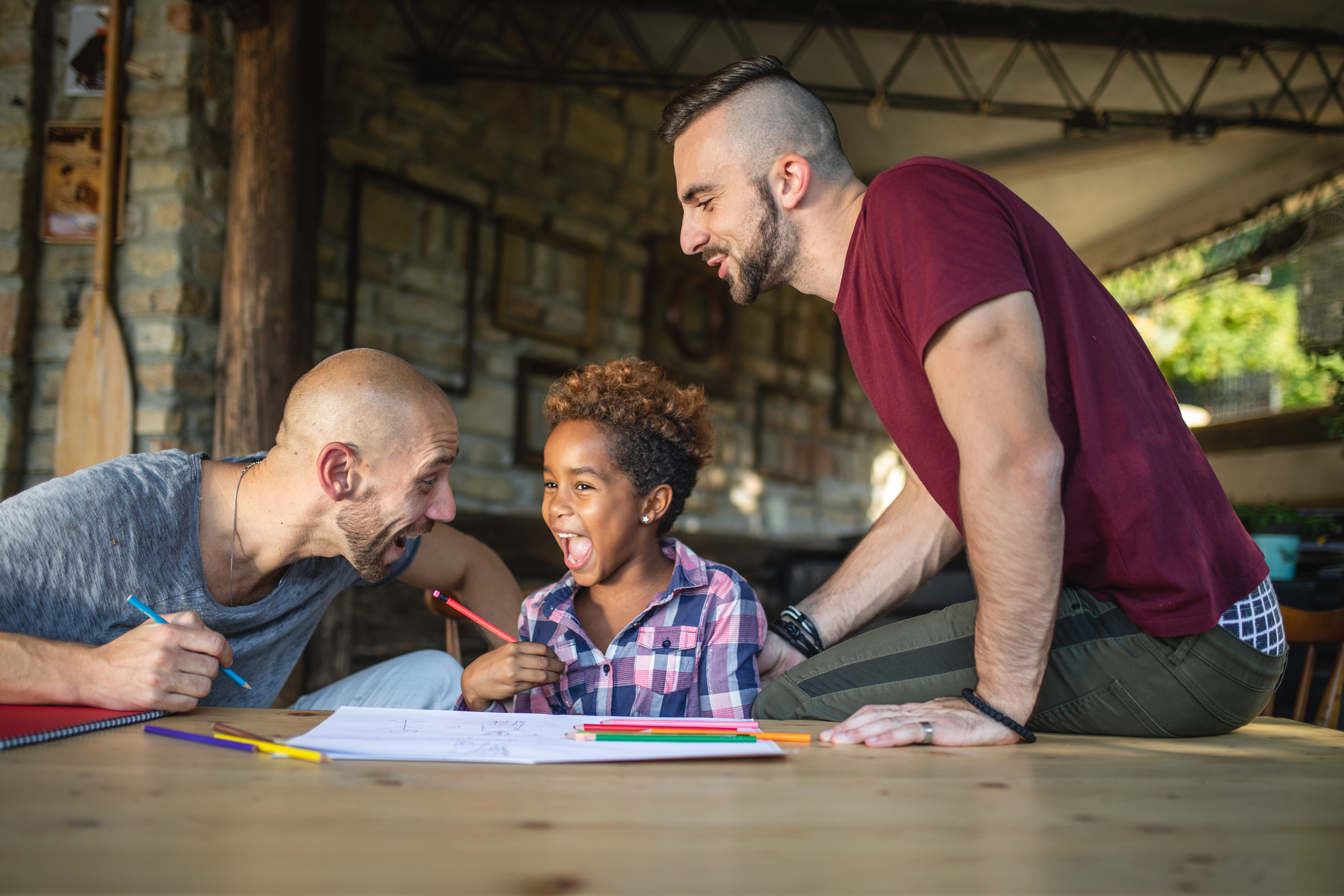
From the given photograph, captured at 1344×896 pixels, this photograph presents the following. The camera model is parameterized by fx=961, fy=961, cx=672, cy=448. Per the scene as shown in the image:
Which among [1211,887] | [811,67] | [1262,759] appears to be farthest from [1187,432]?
[811,67]

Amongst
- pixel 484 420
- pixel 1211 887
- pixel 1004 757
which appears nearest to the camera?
pixel 1211 887

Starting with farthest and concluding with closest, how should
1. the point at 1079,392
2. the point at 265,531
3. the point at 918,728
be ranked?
the point at 265,531, the point at 1079,392, the point at 918,728

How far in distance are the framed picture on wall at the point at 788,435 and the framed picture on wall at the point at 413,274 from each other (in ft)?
8.32

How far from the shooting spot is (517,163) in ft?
16.0

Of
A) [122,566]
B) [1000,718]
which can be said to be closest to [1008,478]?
[1000,718]

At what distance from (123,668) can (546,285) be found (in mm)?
3852

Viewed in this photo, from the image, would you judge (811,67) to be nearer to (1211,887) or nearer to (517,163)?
(517,163)

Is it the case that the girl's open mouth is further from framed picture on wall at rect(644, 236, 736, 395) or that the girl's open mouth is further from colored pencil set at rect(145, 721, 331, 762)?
framed picture on wall at rect(644, 236, 736, 395)

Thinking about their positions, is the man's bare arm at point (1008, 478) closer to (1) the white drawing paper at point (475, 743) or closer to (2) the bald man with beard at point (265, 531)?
(1) the white drawing paper at point (475, 743)

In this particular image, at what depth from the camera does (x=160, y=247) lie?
3.42 metres

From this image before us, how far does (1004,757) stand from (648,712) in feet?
2.82

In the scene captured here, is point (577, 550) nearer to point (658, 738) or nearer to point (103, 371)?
point (658, 738)

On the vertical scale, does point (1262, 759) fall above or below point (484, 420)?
below

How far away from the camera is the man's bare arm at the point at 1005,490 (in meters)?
1.33
